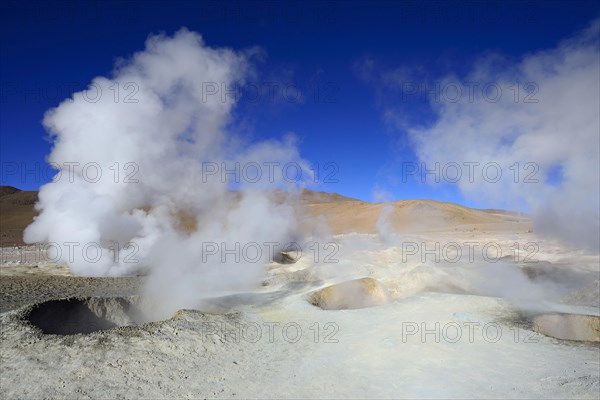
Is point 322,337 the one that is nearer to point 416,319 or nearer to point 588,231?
point 416,319

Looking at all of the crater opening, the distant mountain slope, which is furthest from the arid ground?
the distant mountain slope

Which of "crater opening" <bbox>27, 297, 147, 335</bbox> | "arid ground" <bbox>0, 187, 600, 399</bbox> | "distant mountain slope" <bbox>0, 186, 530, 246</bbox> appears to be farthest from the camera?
"distant mountain slope" <bbox>0, 186, 530, 246</bbox>

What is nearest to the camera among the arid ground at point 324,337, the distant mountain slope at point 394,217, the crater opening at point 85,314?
the arid ground at point 324,337

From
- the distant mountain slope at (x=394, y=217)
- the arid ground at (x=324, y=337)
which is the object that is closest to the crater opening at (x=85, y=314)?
the arid ground at (x=324, y=337)

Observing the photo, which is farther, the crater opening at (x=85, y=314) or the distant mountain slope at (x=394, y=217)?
the distant mountain slope at (x=394, y=217)

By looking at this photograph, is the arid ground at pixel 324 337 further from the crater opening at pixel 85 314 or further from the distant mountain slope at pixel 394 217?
the distant mountain slope at pixel 394 217

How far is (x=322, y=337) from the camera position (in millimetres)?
7902

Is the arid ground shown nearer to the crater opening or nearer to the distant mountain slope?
the crater opening

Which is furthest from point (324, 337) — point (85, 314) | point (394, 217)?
point (394, 217)

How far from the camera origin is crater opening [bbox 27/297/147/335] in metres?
8.98

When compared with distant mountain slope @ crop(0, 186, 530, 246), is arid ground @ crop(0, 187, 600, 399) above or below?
below

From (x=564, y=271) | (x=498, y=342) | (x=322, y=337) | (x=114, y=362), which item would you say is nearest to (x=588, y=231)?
(x=564, y=271)

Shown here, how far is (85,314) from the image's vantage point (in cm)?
977

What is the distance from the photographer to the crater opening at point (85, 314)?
8.98m
